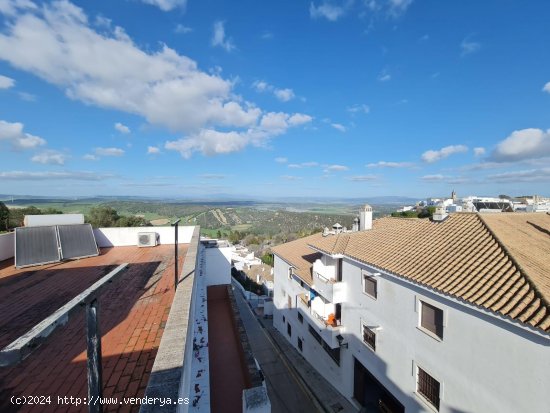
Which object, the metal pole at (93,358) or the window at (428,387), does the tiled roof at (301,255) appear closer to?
the window at (428,387)

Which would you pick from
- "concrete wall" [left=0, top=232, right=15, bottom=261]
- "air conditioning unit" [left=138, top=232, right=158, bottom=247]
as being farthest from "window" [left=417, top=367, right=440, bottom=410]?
"concrete wall" [left=0, top=232, right=15, bottom=261]

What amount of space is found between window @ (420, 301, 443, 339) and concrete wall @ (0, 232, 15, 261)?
13.4m

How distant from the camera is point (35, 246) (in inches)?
322

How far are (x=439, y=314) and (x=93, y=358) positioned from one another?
28.3 ft

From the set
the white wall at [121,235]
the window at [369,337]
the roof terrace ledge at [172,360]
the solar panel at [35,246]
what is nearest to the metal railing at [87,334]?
the roof terrace ledge at [172,360]

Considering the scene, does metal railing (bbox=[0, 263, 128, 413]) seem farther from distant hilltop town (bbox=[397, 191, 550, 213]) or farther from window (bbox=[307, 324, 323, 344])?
distant hilltop town (bbox=[397, 191, 550, 213])

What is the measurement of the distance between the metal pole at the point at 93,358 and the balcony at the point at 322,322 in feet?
38.0

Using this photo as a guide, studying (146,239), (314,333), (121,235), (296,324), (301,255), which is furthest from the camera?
(301,255)

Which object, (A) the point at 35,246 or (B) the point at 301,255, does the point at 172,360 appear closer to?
(A) the point at 35,246

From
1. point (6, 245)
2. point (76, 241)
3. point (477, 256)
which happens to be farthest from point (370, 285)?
point (6, 245)

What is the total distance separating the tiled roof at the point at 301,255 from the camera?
49.9ft

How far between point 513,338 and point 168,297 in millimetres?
7641

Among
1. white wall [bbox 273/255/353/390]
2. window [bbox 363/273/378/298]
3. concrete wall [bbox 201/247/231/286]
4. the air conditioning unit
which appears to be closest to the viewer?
window [bbox 363/273/378/298]

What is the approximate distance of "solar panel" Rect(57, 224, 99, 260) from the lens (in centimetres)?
859
